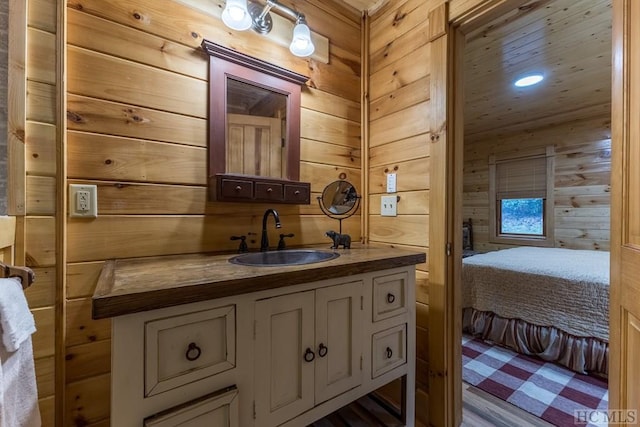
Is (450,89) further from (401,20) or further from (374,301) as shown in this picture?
(374,301)

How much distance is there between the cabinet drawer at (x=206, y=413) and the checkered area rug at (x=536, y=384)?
66.0 inches

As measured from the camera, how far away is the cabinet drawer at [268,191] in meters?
1.33

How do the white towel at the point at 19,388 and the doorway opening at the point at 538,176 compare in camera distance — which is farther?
the doorway opening at the point at 538,176

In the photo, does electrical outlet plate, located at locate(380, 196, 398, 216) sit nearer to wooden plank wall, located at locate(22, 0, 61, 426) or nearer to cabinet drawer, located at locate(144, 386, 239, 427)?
cabinet drawer, located at locate(144, 386, 239, 427)

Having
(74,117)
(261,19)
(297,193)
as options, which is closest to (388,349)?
(297,193)

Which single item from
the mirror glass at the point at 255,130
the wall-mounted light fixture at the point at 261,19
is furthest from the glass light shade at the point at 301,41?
the mirror glass at the point at 255,130

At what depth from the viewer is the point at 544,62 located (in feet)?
7.52

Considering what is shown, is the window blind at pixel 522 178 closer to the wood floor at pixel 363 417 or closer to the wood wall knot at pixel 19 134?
the wood floor at pixel 363 417

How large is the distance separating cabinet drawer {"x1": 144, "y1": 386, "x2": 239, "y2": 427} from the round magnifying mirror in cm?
101

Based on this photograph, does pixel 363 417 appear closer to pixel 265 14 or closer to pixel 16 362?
pixel 16 362

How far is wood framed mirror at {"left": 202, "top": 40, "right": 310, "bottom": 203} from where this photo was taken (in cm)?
126

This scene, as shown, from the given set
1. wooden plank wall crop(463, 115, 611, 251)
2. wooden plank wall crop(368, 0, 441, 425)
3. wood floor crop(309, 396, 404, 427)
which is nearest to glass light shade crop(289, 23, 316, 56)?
wooden plank wall crop(368, 0, 441, 425)

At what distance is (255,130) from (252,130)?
0.02 m

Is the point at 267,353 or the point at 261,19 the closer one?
the point at 267,353
